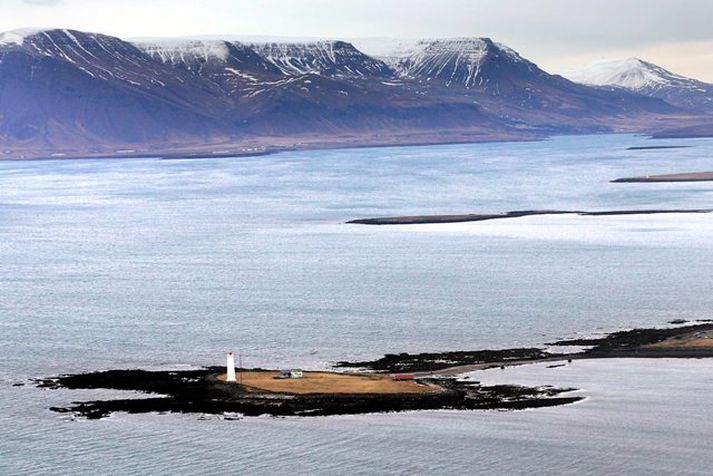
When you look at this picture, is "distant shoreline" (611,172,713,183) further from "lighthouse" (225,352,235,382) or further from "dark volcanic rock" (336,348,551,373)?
"lighthouse" (225,352,235,382)

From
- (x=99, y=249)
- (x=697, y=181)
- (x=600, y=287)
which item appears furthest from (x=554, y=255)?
(x=697, y=181)

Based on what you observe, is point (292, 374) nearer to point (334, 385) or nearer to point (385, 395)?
point (334, 385)

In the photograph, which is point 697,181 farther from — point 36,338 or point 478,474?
point 478,474

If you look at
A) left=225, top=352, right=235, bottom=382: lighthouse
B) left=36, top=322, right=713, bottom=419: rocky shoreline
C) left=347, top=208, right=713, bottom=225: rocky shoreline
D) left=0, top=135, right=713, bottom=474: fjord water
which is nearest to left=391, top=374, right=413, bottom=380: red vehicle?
left=36, top=322, right=713, bottom=419: rocky shoreline

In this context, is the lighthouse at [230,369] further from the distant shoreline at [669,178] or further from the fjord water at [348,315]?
the distant shoreline at [669,178]

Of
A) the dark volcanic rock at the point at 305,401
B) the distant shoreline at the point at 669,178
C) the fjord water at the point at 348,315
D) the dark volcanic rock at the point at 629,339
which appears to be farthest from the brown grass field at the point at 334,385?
the distant shoreline at the point at 669,178

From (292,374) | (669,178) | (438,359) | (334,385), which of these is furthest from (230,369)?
(669,178)

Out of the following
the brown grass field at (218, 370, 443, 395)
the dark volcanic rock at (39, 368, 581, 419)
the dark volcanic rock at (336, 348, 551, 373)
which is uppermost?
the dark volcanic rock at (336, 348, 551, 373)
